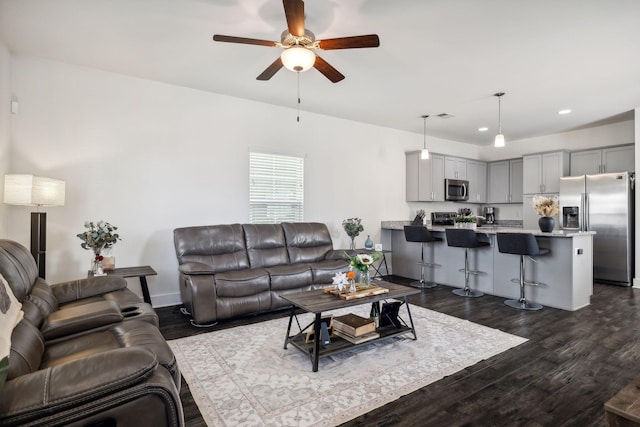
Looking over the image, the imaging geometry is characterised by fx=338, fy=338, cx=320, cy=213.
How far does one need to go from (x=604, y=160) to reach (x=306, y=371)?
6686 millimetres

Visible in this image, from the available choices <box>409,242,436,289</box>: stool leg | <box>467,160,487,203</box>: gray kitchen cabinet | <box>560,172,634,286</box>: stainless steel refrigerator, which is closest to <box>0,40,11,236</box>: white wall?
<box>409,242,436,289</box>: stool leg

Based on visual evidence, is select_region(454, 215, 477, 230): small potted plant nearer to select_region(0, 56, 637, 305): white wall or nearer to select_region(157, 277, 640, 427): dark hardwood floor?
select_region(157, 277, 640, 427): dark hardwood floor

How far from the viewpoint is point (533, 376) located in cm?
248

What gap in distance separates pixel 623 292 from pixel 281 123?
570cm

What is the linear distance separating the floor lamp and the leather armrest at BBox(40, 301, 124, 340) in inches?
54.3

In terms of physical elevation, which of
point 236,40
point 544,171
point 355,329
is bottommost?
point 355,329

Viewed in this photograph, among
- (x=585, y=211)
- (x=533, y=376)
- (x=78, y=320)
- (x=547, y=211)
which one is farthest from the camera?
(x=585, y=211)

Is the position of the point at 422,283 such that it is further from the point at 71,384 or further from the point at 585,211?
the point at 71,384

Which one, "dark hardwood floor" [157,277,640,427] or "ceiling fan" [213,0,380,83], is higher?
"ceiling fan" [213,0,380,83]

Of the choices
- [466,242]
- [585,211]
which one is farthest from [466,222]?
[585,211]

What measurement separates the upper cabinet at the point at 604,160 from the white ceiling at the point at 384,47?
1.19 metres

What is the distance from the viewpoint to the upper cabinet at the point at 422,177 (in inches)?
259

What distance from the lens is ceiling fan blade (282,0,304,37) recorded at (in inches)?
84.6

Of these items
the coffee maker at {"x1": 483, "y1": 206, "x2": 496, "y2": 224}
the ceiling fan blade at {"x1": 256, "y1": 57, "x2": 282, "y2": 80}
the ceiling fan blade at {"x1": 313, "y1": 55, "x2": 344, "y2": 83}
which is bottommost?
the coffee maker at {"x1": 483, "y1": 206, "x2": 496, "y2": 224}
